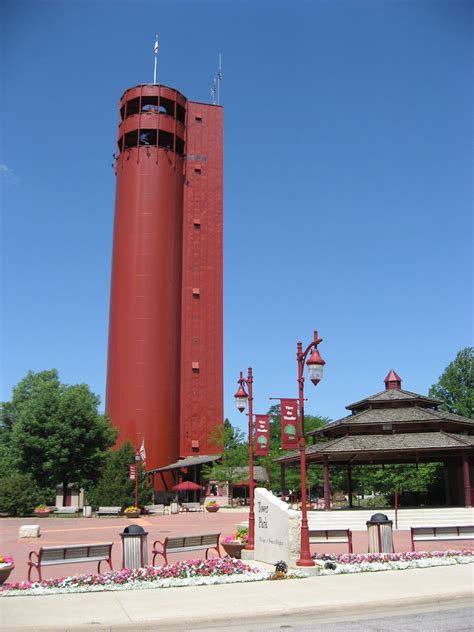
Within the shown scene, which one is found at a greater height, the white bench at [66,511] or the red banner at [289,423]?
the red banner at [289,423]

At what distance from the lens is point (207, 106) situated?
79938 millimetres

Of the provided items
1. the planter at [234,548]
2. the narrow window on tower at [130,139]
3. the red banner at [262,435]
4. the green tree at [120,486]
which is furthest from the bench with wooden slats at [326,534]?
the narrow window on tower at [130,139]

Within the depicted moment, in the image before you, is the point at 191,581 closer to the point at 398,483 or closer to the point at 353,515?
the point at 353,515

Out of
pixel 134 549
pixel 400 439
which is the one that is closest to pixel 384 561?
pixel 134 549

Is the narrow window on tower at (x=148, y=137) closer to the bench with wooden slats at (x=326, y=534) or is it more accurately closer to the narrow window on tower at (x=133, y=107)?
the narrow window on tower at (x=133, y=107)

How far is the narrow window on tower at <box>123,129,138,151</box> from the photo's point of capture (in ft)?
248

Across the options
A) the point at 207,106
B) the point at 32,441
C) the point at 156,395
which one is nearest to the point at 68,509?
the point at 32,441

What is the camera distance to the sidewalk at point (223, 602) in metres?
10.9

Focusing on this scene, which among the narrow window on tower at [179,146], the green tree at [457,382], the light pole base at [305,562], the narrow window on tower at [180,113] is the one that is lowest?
the light pole base at [305,562]

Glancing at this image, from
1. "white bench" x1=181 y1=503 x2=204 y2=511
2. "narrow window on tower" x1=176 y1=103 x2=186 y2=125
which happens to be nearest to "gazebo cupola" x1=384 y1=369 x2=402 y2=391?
"white bench" x1=181 y1=503 x2=204 y2=511

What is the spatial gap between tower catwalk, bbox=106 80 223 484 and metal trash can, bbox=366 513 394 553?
157ft

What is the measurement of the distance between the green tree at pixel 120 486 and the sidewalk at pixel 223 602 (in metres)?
36.0

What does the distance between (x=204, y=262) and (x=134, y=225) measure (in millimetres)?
9352

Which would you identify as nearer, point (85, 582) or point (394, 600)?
point (394, 600)
